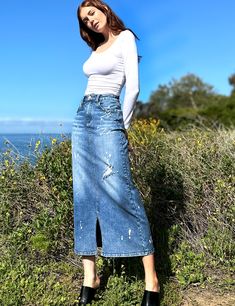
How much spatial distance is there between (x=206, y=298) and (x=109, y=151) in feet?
4.23

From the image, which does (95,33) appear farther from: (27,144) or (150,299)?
(27,144)

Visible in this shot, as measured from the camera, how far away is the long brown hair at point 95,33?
3.49m

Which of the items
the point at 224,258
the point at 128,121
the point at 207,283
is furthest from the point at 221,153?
the point at 128,121

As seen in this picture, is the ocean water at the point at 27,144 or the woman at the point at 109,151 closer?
the woman at the point at 109,151

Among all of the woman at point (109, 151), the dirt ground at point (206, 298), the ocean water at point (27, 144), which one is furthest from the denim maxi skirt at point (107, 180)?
the ocean water at point (27, 144)

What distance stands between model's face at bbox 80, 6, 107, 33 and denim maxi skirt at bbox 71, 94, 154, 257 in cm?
47

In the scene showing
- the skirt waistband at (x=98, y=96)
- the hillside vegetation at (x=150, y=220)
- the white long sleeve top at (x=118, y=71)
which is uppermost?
the white long sleeve top at (x=118, y=71)

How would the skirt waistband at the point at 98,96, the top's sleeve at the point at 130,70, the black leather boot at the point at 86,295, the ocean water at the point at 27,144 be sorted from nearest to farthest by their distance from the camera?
the top's sleeve at the point at 130,70 → the skirt waistband at the point at 98,96 → the black leather boot at the point at 86,295 → the ocean water at the point at 27,144

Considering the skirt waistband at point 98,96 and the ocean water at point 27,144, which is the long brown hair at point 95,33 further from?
the ocean water at point 27,144

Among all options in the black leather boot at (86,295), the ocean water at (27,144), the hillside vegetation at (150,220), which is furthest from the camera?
the ocean water at (27,144)

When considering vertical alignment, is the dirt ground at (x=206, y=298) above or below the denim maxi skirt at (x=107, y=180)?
below

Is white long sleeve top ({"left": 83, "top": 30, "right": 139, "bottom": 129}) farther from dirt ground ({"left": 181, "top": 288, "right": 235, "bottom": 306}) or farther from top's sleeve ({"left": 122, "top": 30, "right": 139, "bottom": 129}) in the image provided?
dirt ground ({"left": 181, "top": 288, "right": 235, "bottom": 306})

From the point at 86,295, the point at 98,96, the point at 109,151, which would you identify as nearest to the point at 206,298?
the point at 86,295

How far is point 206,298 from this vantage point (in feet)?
12.1
